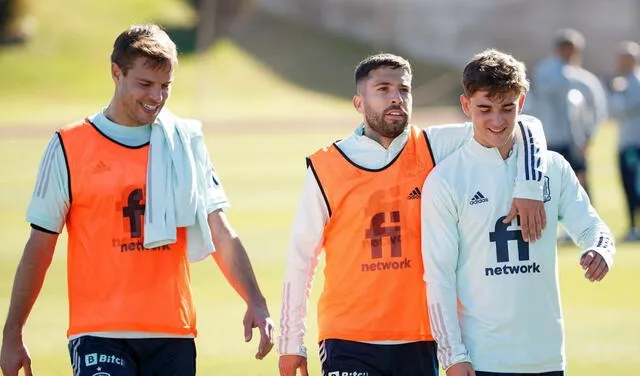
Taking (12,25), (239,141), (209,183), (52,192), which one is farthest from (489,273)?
(12,25)

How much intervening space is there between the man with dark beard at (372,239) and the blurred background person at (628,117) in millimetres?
10973

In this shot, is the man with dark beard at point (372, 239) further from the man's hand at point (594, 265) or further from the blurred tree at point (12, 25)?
the blurred tree at point (12, 25)

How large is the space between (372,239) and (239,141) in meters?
30.6

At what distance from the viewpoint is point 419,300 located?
555 centimetres

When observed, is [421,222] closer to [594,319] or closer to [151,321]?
[151,321]

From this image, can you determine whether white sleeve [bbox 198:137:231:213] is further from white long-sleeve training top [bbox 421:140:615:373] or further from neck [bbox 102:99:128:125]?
white long-sleeve training top [bbox 421:140:615:373]

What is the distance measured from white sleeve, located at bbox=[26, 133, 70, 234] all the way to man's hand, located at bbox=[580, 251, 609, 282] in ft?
7.38

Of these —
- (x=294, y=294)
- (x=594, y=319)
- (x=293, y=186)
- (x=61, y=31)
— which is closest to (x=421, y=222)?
(x=294, y=294)

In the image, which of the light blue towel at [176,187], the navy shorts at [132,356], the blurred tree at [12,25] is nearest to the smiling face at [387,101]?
the light blue towel at [176,187]

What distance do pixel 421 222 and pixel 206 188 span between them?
1045mm

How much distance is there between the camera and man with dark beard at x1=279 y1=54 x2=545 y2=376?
18.2 ft

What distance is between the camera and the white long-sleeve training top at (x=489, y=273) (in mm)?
5246

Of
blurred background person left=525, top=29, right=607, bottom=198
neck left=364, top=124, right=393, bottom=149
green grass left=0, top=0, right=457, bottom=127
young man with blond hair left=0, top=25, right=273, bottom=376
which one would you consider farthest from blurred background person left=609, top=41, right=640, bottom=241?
green grass left=0, top=0, right=457, bottom=127

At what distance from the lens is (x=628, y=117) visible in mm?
16516
